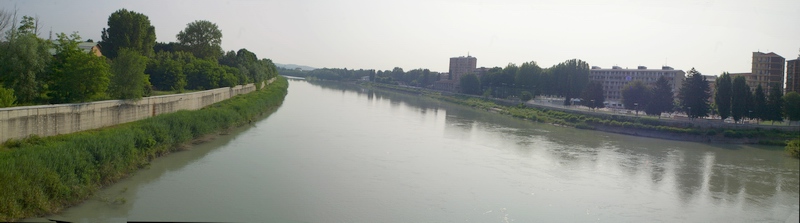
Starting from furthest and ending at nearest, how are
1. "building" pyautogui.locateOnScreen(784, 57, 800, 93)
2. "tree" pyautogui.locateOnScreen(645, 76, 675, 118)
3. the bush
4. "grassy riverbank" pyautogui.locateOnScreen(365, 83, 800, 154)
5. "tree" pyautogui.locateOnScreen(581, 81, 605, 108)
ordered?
"tree" pyautogui.locateOnScreen(581, 81, 605, 108)
"tree" pyautogui.locateOnScreen(645, 76, 675, 118)
"building" pyautogui.locateOnScreen(784, 57, 800, 93)
"grassy riverbank" pyautogui.locateOnScreen(365, 83, 800, 154)
the bush

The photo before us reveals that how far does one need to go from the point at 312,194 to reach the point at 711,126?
12860mm

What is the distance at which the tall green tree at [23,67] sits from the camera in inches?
308

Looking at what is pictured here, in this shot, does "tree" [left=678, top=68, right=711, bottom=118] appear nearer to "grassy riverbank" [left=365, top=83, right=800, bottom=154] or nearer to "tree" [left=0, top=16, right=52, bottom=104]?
"grassy riverbank" [left=365, top=83, right=800, bottom=154]

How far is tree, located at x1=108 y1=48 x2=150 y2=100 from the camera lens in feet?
32.5

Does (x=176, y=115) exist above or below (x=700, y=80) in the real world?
below

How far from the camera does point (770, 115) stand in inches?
527

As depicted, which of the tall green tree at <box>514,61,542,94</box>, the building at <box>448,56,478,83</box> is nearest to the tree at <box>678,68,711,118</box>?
Answer: the tall green tree at <box>514,61,542,94</box>

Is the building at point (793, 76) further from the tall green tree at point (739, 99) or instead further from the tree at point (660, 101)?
the tree at point (660, 101)

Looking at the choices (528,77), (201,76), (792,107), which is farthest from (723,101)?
(528,77)

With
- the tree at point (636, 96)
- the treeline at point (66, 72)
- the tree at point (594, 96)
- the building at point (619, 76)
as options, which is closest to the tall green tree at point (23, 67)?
the treeline at point (66, 72)

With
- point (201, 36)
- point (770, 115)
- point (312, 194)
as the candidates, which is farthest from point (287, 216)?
point (201, 36)

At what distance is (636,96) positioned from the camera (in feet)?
74.8

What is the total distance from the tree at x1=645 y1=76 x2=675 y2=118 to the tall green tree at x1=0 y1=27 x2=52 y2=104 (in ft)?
62.8

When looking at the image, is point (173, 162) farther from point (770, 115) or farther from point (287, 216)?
point (770, 115)
